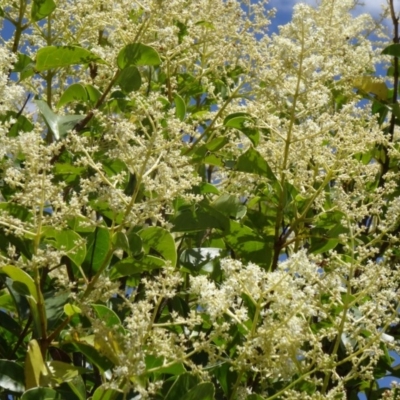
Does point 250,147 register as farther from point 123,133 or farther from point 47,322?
point 47,322

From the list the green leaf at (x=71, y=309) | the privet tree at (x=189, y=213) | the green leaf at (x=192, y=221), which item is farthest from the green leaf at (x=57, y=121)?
the green leaf at (x=71, y=309)

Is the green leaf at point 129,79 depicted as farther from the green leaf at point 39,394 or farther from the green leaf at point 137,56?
the green leaf at point 39,394

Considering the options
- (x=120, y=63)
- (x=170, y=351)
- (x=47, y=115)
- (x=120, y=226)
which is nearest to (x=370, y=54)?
(x=120, y=63)

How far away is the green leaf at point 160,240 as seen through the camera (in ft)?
6.16

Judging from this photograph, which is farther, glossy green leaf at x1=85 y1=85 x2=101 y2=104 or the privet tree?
glossy green leaf at x1=85 y1=85 x2=101 y2=104

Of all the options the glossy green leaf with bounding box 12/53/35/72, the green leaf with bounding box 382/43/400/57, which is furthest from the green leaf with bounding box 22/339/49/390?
the green leaf with bounding box 382/43/400/57

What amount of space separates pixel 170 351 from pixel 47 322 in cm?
37

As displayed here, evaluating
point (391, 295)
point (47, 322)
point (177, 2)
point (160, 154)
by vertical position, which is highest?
point (177, 2)

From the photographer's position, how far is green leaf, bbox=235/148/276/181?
86.7 inches

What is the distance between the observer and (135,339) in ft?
4.80

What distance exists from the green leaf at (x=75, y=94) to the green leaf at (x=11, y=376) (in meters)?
0.81

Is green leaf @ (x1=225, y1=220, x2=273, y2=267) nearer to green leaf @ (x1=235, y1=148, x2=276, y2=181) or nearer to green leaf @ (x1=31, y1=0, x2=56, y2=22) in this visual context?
green leaf @ (x1=235, y1=148, x2=276, y2=181)

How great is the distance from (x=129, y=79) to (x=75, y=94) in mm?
156

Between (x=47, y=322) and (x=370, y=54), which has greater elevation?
(x=370, y=54)
